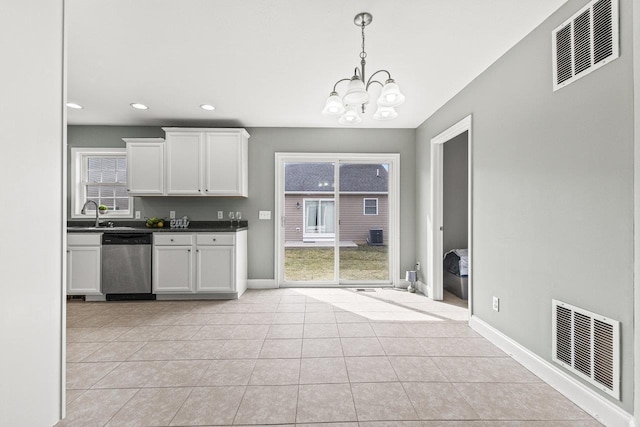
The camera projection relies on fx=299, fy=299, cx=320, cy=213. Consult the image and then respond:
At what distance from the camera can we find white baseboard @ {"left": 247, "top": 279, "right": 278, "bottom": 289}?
4461mm

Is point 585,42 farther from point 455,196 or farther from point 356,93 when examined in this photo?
point 455,196

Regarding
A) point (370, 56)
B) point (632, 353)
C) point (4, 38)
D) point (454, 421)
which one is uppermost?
point (370, 56)

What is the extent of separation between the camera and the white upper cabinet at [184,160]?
409 centimetres

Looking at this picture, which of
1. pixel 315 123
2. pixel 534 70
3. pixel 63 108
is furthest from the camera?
pixel 315 123

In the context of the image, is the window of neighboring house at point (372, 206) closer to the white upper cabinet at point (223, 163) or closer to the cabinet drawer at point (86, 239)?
the white upper cabinet at point (223, 163)

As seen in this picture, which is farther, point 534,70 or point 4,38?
point 534,70

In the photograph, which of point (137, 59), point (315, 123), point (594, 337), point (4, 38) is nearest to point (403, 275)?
point (315, 123)

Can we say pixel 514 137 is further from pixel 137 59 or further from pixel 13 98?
pixel 137 59

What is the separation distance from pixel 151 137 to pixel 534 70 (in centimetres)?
468

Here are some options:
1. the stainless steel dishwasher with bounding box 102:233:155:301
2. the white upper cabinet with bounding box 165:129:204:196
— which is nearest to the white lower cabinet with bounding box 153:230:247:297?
the stainless steel dishwasher with bounding box 102:233:155:301

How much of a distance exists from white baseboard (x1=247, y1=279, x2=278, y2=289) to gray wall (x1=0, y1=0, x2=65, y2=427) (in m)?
2.90

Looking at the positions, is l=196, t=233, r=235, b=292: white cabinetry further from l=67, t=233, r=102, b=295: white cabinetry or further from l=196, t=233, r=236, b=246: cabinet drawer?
l=67, t=233, r=102, b=295: white cabinetry

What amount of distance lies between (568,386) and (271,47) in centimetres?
308

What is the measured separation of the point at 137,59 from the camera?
258 centimetres
